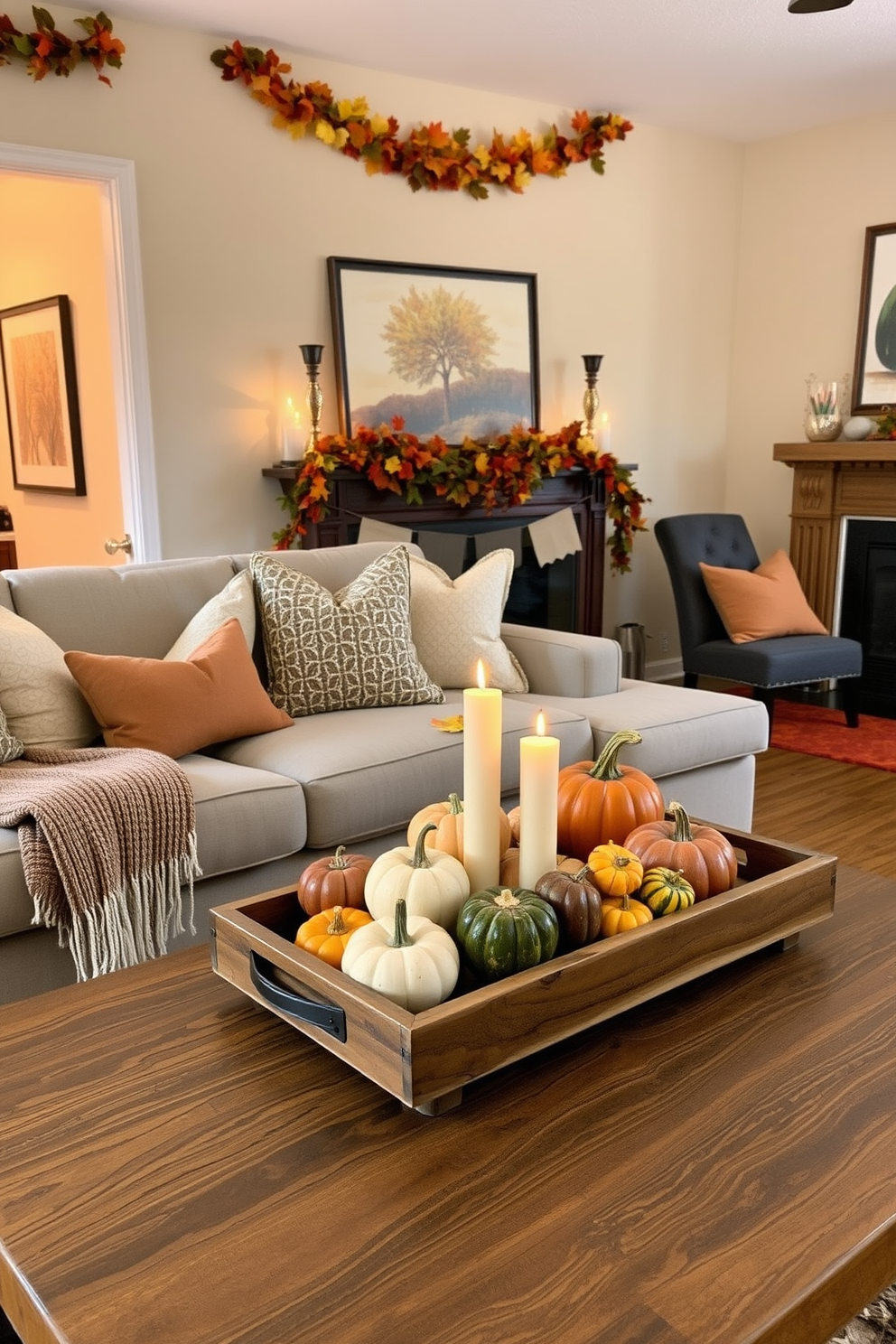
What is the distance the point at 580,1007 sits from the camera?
1.28m

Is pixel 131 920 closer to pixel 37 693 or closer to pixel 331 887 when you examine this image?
pixel 37 693

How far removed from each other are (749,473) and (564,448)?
149 cm

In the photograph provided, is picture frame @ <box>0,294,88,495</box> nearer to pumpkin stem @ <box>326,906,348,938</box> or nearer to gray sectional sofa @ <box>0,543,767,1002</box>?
gray sectional sofa @ <box>0,543,767,1002</box>

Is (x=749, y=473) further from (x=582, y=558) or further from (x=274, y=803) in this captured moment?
(x=274, y=803)

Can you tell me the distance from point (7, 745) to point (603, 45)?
10.9 feet

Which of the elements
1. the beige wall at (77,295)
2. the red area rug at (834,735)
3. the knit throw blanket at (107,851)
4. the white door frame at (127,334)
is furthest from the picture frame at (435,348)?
the knit throw blanket at (107,851)

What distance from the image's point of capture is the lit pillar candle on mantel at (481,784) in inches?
54.2

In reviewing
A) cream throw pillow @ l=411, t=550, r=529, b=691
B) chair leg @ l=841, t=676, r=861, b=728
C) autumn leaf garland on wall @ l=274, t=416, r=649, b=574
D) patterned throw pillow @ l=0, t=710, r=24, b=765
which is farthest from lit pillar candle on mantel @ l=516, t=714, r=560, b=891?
chair leg @ l=841, t=676, r=861, b=728

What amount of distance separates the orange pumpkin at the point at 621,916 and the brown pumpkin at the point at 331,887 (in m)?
0.32

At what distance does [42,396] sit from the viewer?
495 centimetres

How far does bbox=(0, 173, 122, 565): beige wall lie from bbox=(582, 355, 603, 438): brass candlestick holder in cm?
202

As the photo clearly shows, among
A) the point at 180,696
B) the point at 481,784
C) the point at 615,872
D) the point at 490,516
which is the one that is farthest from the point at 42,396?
the point at 615,872

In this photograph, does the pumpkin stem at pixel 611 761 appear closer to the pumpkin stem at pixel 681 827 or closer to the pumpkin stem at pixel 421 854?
the pumpkin stem at pixel 681 827

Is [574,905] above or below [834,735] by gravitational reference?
above
